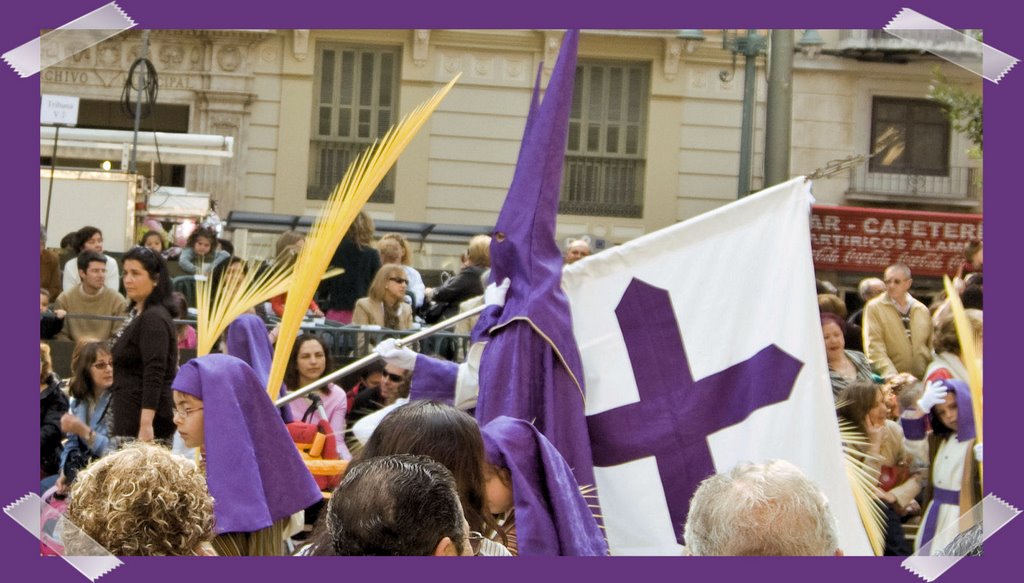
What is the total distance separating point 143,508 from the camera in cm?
255

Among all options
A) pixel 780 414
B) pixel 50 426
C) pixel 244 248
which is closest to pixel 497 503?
pixel 780 414

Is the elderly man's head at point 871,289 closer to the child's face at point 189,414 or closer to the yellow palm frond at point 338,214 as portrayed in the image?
the yellow palm frond at point 338,214

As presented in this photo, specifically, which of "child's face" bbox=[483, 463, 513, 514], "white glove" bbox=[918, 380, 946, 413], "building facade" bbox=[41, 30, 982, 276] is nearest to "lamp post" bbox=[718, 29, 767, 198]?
"building facade" bbox=[41, 30, 982, 276]

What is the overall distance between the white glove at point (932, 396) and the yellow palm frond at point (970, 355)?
0.47ft

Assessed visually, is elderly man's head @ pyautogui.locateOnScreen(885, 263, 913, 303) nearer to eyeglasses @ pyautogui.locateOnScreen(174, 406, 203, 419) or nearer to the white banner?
the white banner

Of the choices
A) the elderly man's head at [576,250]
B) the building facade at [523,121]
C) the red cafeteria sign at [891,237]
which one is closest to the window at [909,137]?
the building facade at [523,121]

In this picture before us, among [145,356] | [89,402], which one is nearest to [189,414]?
[145,356]

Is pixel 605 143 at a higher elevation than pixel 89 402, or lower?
higher

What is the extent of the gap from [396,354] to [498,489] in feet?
3.99

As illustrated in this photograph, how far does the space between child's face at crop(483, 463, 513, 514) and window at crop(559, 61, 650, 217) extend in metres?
1.45

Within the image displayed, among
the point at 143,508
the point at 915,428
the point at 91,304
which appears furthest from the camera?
the point at 91,304

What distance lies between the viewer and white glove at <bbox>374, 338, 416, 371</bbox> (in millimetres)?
4289

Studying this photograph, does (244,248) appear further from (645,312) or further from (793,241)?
(793,241)

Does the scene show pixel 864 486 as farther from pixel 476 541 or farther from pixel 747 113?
pixel 476 541
